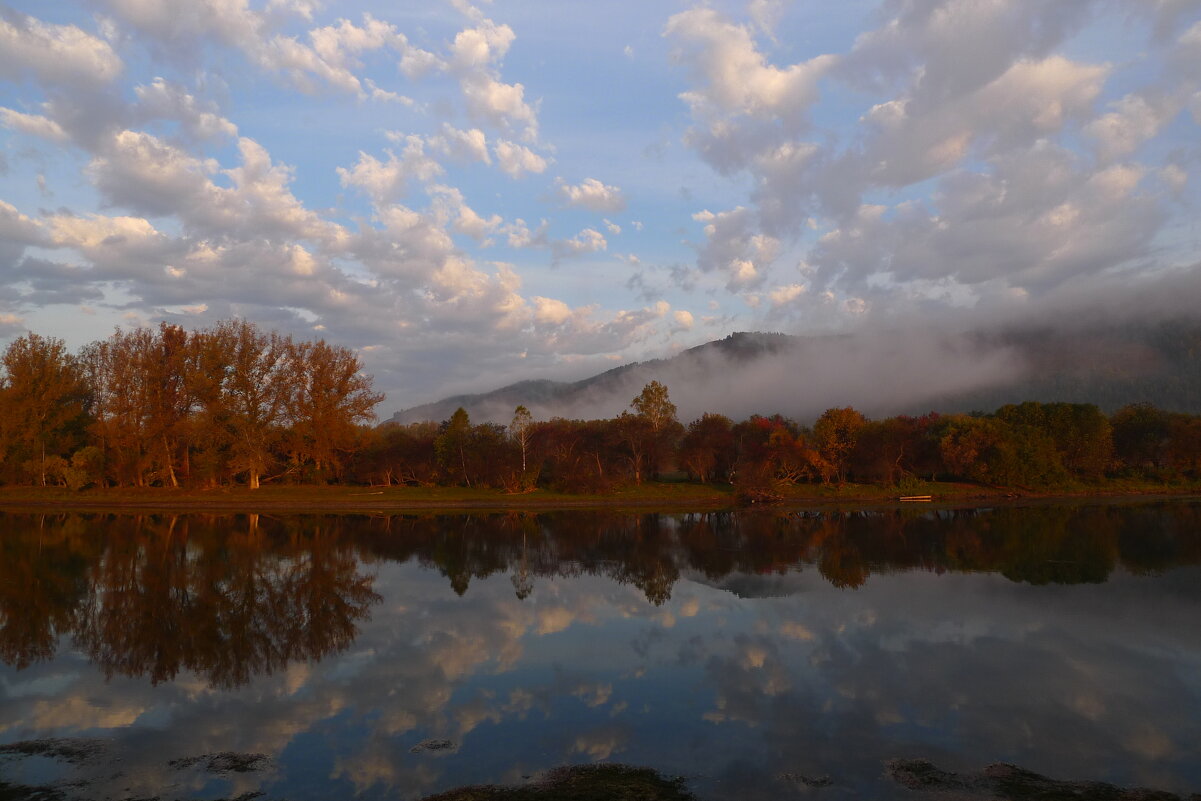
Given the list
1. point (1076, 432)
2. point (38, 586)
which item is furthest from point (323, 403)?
point (1076, 432)

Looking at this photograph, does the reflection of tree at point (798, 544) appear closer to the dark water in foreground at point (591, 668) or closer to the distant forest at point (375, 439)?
the dark water in foreground at point (591, 668)

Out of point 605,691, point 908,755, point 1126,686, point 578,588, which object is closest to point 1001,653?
point 1126,686

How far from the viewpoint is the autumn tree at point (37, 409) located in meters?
64.4

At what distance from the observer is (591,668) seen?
51.5 ft

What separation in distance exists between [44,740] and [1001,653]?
19187 mm

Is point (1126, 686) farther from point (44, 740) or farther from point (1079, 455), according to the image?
point (1079, 455)

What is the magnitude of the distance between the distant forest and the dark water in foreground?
110 feet

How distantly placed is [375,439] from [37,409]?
99.6 feet

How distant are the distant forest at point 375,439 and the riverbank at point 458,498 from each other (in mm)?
1717

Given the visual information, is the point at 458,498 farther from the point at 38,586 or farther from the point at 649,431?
the point at 38,586

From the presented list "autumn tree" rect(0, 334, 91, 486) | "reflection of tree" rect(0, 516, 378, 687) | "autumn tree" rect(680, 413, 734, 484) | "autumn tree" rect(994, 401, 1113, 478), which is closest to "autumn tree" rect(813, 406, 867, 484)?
"autumn tree" rect(680, 413, 734, 484)

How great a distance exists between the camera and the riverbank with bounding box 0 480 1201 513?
194 feet

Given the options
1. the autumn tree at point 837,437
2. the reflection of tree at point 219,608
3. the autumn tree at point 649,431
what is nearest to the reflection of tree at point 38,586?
the reflection of tree at point 219,608

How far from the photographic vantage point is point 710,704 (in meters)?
13.1
